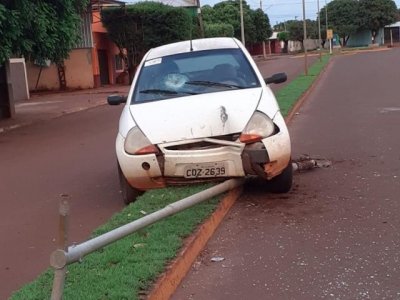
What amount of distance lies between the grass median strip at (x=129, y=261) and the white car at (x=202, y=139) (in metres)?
0.32

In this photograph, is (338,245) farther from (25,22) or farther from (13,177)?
(25,22)

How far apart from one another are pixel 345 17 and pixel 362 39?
8.08 meters

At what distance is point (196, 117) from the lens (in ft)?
20.5

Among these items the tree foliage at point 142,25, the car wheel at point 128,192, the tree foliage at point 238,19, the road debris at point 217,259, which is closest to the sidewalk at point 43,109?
the tree foliage at point 142,25

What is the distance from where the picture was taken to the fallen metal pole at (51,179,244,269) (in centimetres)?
338

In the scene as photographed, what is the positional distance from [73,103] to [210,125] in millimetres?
18356

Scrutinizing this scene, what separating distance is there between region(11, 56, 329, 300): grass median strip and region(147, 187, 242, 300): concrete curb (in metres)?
0.06

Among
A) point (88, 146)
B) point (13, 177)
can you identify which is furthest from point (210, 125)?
point (88, 146)

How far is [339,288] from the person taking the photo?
431 cm

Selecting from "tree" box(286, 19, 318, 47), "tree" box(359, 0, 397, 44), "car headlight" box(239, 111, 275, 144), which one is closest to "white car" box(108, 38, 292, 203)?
"car headlight" box(239, 111, 275, 144)

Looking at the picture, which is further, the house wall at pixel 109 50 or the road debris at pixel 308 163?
the house wall at pixel 109 50

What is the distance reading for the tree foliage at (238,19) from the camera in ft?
228

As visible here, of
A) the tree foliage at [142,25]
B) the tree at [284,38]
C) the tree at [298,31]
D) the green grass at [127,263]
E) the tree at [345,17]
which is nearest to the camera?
the green grass at [127,263]

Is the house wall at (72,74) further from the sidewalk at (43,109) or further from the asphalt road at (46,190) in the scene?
the asphalt road at (46,190)
